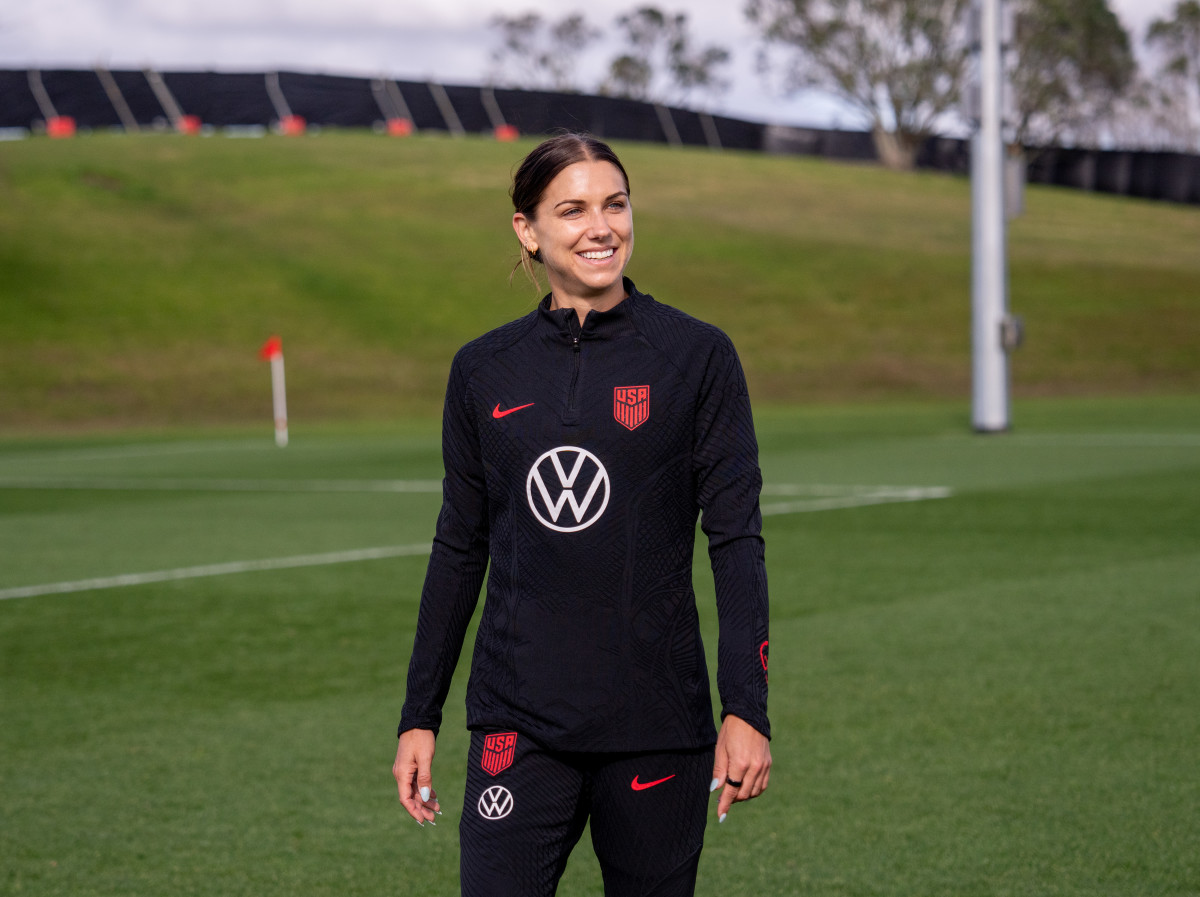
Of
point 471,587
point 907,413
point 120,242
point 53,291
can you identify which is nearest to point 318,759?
point 471,587

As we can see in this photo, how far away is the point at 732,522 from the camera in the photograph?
267 centimetres

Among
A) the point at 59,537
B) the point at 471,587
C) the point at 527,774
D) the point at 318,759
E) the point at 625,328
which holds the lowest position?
the point at 59,537

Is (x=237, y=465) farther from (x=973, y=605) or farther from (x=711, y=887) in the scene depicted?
(x=711, y=887)

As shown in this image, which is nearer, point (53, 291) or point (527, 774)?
point (527, 774)

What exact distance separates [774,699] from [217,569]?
5.20 meters

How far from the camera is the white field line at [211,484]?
15648mm

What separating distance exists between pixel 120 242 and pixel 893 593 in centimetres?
3549

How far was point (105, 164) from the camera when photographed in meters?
48.7

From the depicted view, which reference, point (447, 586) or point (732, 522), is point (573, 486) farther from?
point (447, 586)

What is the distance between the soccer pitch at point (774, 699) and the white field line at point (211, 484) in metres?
1.59

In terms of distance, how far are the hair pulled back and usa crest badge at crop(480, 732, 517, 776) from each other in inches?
35.8

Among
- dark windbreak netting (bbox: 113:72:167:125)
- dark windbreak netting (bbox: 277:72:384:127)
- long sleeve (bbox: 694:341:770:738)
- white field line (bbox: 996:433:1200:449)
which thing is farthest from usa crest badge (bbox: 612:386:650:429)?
dark windbreak netting (bbox: 277:72:384:127)

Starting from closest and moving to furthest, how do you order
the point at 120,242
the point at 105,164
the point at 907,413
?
A: 1. the point at 907,413
2. the point at 120,242
3. the point at 105,164

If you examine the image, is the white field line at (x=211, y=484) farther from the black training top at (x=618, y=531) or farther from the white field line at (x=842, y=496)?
the black training top at (x=618, y=531)
